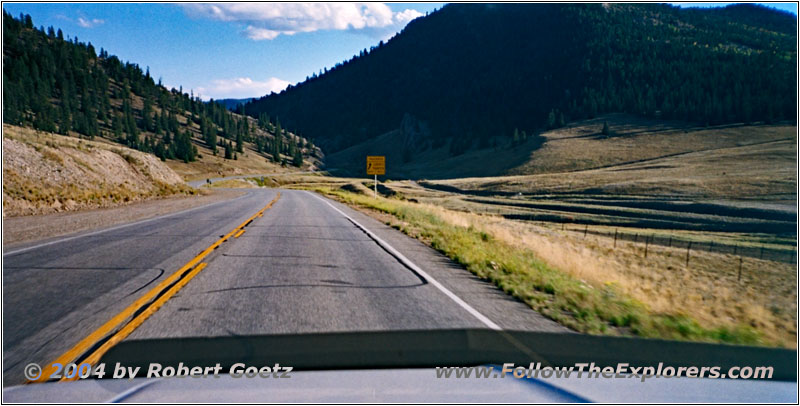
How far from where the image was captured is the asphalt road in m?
4.89

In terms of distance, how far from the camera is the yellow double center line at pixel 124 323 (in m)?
3.92

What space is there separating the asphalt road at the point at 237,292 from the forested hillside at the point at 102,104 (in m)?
119

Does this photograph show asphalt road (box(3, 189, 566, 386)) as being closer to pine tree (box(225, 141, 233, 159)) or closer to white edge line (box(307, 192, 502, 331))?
white edge line (box(307, 192, 502, 331))

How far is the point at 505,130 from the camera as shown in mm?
176625

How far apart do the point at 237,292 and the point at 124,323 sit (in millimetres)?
1708

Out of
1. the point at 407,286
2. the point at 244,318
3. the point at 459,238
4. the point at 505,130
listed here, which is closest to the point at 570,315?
the point at 407,286

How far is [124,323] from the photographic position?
16.2ft

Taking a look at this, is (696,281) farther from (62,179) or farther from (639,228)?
(62,179)

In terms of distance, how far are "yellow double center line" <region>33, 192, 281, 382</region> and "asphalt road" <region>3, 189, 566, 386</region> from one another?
11cm

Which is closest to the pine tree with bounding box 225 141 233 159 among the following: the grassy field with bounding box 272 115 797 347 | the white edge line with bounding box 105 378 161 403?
the grassy field with bounding box 272 115 797 347

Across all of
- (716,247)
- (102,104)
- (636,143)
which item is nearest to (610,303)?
(716,247)

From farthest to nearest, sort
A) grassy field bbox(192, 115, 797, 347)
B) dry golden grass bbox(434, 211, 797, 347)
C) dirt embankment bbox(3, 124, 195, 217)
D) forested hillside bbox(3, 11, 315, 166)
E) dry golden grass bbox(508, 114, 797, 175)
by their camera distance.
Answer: forested hillside bbox(3, 11, 315, 166), dry golden grass bbox(508, 114, 797, 175), dirt embankment bbox(3, 124, 195, 217), dry golden grass bbox(434, 211, 797, 347), grassy field bbox(192, 115, 797, 347)

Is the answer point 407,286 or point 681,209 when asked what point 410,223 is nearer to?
point 407,286

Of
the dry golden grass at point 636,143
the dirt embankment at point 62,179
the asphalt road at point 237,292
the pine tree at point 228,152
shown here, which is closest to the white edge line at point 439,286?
the asphalt road at point 237,292
